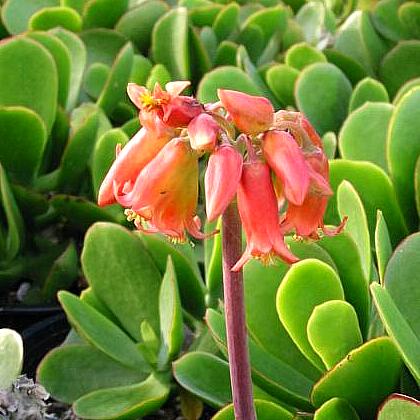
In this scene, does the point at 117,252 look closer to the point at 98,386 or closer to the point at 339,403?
the point at 98,386

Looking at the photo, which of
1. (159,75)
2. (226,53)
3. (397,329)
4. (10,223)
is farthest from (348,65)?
(397,329)

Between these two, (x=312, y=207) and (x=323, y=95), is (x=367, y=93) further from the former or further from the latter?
(x=312, y=207)

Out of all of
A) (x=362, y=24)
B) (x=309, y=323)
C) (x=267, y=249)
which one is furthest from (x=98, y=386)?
(x=362, y=24)

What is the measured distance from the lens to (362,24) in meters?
1.70

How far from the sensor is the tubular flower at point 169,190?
647 mm

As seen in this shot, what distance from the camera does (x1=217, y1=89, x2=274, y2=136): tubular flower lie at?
646 millimetres

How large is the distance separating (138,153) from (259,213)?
99mm

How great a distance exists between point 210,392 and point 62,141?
1.99 feet

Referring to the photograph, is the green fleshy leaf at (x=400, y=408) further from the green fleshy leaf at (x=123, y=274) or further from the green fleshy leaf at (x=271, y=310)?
the green fleshy leaf at (x=123, y=274)

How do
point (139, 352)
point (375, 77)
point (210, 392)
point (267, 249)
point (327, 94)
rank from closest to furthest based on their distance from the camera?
point (267, 249)
point (210, 392)
point (139, 352)
point (327, 94)
point (375, 77)

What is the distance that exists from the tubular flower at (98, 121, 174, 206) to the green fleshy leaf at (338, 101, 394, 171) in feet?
1.87

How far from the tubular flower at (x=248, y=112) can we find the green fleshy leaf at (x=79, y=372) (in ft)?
1.87

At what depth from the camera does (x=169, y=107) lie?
65 centimetres

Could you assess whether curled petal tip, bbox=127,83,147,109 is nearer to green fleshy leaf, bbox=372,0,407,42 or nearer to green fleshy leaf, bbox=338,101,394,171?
green fleshy leaf, bbox=338,101,394,171
